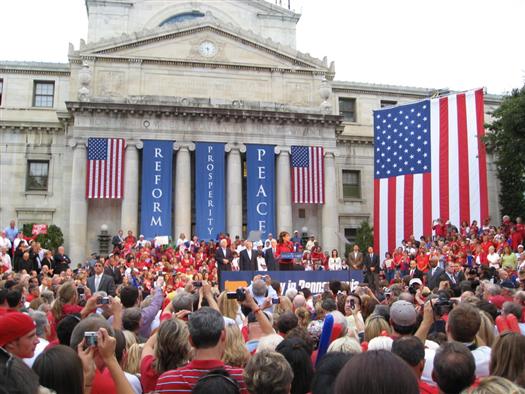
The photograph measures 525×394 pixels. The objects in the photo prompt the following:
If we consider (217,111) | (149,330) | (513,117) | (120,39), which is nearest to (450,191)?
(513,117)

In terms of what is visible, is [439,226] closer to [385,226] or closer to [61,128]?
[385,226]

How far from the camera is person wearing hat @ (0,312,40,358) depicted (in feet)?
15.8

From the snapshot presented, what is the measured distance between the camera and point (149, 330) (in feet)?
29.0

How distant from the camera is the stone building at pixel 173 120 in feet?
126

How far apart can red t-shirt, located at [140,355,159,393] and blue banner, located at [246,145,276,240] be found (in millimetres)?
32908

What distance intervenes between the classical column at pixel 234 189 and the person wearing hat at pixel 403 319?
31736 mm

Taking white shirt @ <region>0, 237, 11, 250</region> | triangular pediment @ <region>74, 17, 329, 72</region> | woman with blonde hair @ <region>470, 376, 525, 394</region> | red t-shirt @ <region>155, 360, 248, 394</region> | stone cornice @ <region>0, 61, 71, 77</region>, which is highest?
triangular pediment @ <region>74, 17, 329, 72</region>

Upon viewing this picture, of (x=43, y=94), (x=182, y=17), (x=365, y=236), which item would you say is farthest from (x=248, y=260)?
(x=182, y=17)

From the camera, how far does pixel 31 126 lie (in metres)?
41.9

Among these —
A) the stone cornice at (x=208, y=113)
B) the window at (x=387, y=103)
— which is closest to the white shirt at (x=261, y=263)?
the stone cornice at (x=208, y=113)

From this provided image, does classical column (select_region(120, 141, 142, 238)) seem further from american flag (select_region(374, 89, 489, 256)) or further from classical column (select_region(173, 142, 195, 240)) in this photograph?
american flag (select_region(374, 89, 489, 256))

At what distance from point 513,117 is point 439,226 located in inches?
276

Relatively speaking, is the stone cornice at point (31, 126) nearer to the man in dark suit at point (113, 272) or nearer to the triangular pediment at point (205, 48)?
the triangular pediment at point (205, 48)

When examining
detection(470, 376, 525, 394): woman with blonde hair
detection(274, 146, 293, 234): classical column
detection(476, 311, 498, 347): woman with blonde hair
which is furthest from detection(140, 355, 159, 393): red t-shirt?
detection(274, 146, 293, 234): classical column
